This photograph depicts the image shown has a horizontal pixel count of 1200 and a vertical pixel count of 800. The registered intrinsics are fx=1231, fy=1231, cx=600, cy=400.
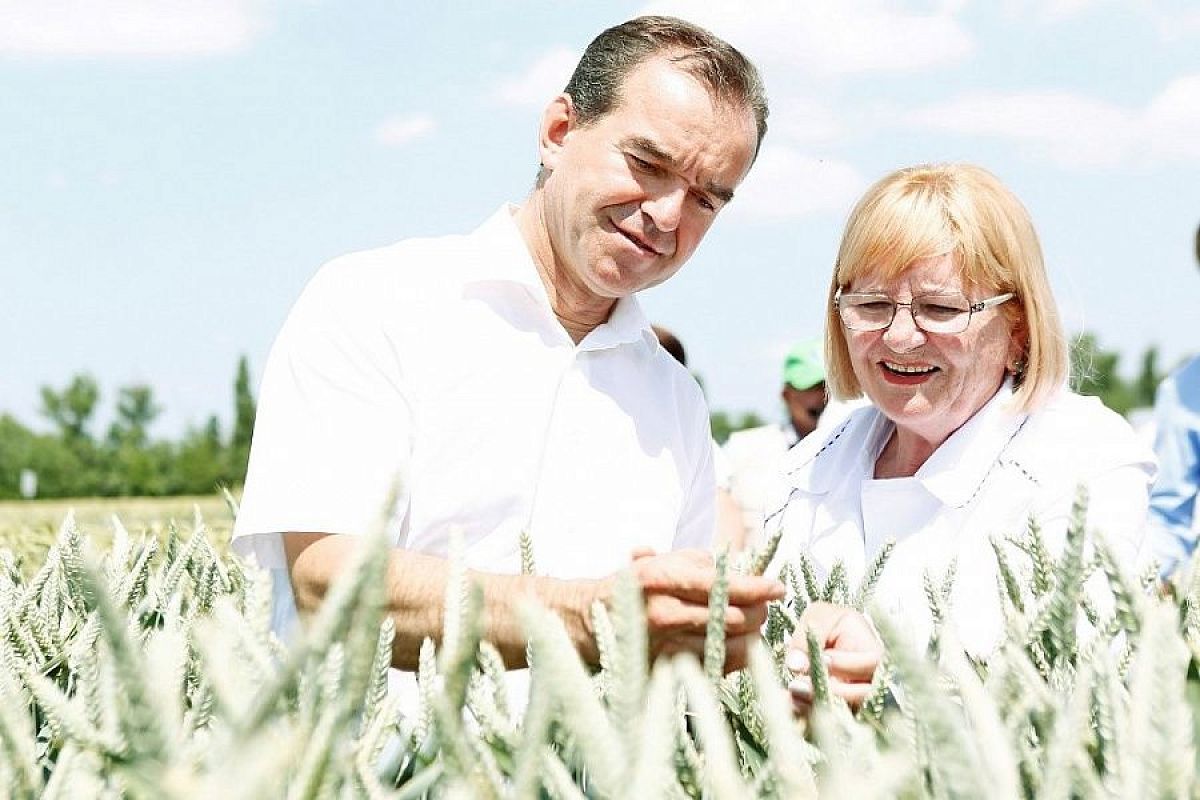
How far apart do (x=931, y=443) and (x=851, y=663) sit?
1458 millimetres

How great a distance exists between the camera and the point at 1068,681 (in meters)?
1.12

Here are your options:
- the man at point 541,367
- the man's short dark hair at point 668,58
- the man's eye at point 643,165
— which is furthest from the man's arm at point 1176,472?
the man's eye at point 643,165

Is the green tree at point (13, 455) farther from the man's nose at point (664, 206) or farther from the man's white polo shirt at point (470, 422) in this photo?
the man's nose at point (664, 206)

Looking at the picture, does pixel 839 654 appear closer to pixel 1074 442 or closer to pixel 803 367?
pixel 1074 442

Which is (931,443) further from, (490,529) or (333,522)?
(333,522)

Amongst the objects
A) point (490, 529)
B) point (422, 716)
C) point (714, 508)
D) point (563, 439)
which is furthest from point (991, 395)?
point (422, 716)

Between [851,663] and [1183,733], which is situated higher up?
[1183,733]

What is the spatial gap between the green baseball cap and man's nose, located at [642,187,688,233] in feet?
17.5

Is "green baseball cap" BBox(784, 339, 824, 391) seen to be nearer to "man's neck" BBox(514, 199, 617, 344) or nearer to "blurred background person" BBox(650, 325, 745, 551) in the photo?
"blurred background person" BBox(650, 325, 745, 551)

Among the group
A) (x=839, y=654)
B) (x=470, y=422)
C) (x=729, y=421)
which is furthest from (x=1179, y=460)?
(x=729, y=421)

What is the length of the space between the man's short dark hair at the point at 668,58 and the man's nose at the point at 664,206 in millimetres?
233

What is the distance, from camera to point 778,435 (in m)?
8.07

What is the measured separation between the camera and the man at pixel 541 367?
2.26 meters

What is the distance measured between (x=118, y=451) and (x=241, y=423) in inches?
270
